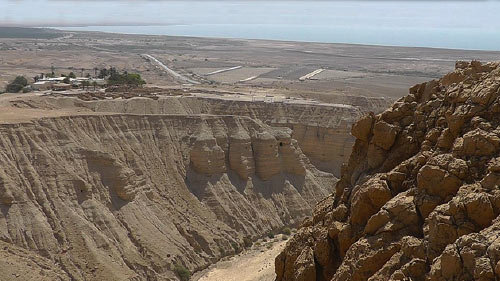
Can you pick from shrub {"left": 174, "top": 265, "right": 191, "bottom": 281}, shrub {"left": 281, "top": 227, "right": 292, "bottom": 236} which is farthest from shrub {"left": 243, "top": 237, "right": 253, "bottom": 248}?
shrub {"left": 174, "top": 265, "right": 191, "bottom": 281}

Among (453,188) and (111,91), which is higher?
(453,188)

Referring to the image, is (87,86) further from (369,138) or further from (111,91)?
(369,138)

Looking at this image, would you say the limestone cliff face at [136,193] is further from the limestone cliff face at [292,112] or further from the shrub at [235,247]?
the limestone cliff face at [292,112]

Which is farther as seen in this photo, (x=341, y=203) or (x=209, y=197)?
(x=209, y=197)

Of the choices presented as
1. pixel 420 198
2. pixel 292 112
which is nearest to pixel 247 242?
pixel 292 112

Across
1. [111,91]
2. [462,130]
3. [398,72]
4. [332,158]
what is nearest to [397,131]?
[462,130]

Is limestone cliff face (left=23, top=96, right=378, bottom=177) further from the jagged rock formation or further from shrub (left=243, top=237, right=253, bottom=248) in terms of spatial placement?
the jagged rock formation
